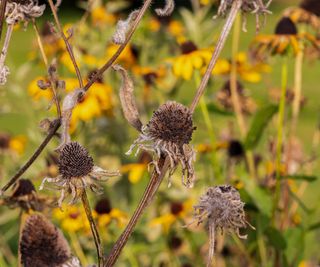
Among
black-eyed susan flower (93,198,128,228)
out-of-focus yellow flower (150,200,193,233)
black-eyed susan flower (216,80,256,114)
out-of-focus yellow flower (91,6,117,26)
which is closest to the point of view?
black-eyed susan flower (93,198,128,228)

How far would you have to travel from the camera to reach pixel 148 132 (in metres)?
0.91

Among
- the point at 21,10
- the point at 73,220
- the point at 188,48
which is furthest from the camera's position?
the point at 188,48

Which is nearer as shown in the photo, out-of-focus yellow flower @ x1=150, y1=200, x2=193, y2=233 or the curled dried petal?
the curled dried petal

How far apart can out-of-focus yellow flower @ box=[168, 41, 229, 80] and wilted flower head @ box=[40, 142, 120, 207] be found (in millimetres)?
990

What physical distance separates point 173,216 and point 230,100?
13.0 inches

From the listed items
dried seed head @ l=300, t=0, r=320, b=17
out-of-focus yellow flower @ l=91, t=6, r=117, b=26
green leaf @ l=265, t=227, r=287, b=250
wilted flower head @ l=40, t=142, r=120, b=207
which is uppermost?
out-of-focus yellow flower @ l=91, t=6, r=117, b=26

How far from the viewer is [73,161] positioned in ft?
2.86

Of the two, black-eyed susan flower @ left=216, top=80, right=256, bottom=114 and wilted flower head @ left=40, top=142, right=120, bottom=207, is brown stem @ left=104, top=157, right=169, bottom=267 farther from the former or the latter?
black-eyed susan flower @ left=216, top=80, right=256, bottom=114

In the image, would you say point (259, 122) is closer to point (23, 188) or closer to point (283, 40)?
point (283, 40)

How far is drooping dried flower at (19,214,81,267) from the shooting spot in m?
1.00

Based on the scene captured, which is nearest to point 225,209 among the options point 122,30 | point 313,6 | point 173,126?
point 173,126

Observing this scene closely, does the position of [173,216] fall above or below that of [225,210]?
above

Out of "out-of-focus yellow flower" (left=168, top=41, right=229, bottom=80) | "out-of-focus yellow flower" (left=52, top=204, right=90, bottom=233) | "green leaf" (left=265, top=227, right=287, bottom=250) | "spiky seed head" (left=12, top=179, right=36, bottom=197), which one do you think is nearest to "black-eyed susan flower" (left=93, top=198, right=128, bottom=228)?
"out-of-focus yellow flower" (left=52, top=204, right=90, bottom=233)

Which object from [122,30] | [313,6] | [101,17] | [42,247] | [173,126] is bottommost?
[42,247]
